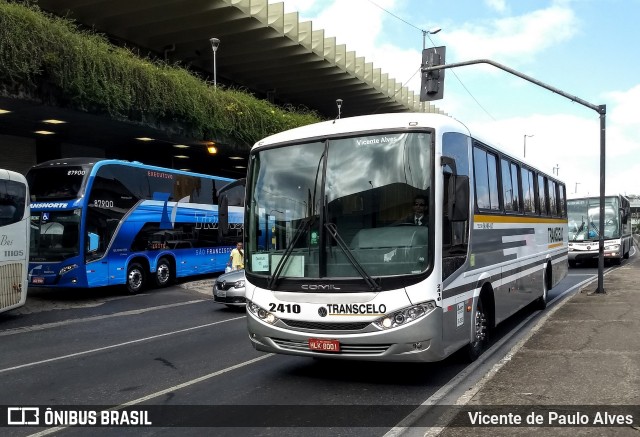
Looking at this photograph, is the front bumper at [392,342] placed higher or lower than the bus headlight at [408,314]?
lower

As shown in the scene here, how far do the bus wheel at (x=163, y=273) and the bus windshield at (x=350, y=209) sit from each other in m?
12.8

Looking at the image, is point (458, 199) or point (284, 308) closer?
point (458, 199)

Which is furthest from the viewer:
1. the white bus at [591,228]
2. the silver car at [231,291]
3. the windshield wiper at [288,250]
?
the white bus at [591,228]

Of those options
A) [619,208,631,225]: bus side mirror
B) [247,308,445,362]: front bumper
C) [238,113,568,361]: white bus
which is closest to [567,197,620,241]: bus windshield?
[619,208,631,225]: bus side mirror

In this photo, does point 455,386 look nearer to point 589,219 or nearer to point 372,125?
point 372,125

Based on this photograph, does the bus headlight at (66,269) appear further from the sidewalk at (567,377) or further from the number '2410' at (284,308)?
the sidewalk at (567,377)

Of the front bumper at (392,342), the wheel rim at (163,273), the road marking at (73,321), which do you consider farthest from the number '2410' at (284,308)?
the wheel rim at (163,273)

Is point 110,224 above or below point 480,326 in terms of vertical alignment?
above

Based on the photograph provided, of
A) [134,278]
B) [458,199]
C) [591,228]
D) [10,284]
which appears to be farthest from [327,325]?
[591,228]

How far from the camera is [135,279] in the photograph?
17.4 meters

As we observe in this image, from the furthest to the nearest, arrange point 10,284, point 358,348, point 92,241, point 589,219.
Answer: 1. point 589,219
2. point 92,241
3. point 10,284
4. point 358,348

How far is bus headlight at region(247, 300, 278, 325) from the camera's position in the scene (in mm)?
6317

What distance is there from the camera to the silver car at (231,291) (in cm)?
1274

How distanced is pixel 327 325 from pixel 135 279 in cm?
1284
